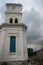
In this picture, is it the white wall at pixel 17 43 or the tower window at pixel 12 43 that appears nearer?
the white wall at pixel 17 43

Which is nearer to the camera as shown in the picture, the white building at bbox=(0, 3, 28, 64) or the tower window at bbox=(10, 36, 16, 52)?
the white building at bbox=(0, 3, 28, 64)

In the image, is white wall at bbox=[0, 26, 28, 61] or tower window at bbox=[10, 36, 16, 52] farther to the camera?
tower window at bbox=[10, 36, 16, 52]

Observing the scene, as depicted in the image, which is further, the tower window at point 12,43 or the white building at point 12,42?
the tower window at point 12,43

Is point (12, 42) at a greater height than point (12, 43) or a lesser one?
greater

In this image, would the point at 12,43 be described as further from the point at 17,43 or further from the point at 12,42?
the point at 17,43

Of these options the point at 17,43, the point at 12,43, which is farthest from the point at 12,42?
the point at 17,43

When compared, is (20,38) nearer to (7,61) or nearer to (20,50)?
(20,50)

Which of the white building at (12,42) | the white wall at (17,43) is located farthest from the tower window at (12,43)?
the white wall at (17,43)

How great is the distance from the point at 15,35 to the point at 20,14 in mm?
3466

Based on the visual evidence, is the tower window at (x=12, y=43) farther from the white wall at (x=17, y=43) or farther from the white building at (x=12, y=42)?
the white wall at (x=17, y=43)

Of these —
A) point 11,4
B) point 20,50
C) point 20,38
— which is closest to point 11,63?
point 20,50

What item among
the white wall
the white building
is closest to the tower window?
the white building

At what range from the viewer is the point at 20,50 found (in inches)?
856

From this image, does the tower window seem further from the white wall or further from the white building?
the white wall
